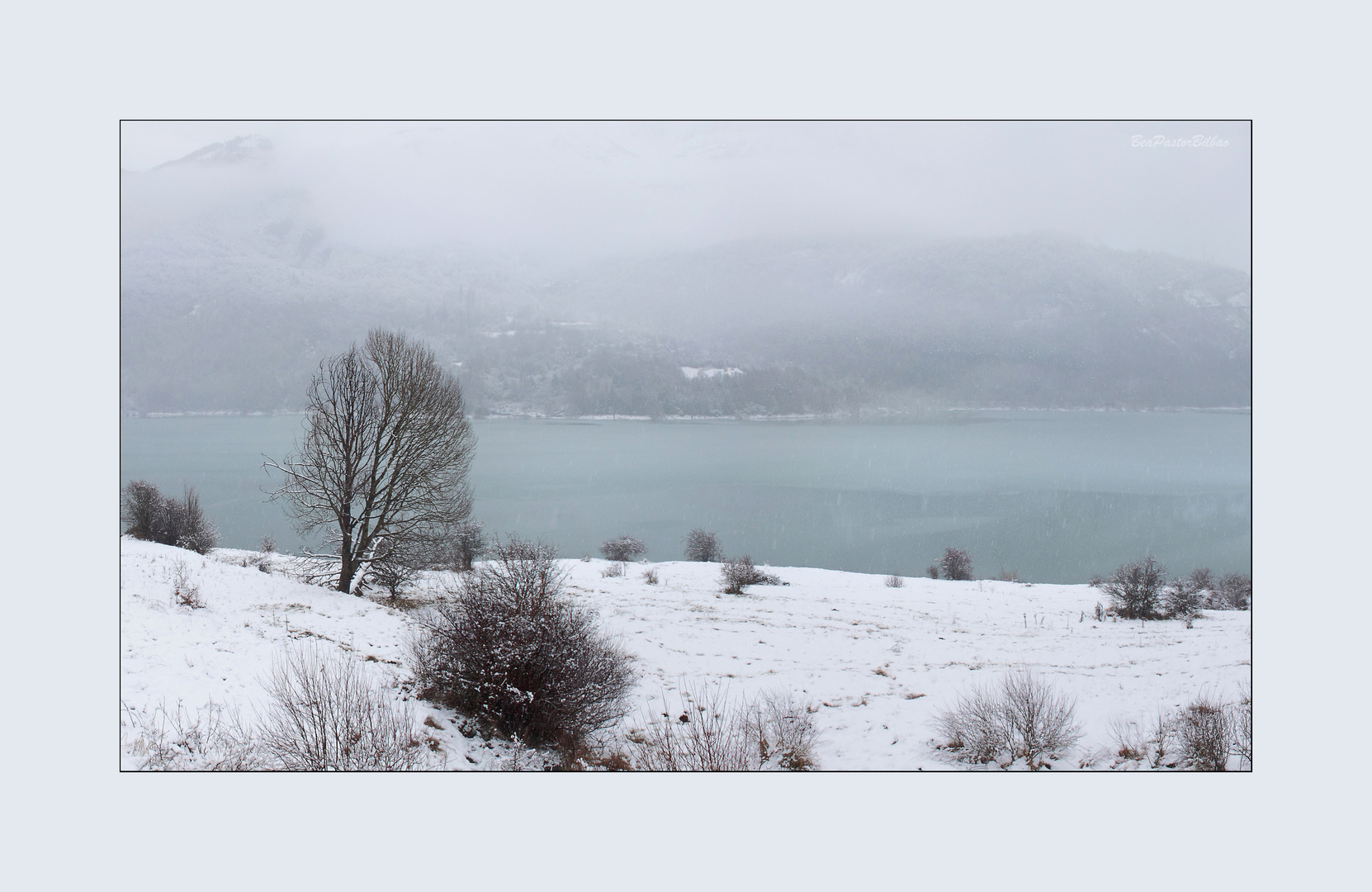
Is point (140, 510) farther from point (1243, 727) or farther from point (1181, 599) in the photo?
point (1181, 599)

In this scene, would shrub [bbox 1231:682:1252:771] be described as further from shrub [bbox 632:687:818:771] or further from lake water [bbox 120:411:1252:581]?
lake water [bbox 120:411:1252:581]

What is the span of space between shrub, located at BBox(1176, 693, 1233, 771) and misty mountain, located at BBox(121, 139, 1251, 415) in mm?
4780

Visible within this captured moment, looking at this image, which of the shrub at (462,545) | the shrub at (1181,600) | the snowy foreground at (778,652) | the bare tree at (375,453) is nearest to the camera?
the snowy foreground at (778,652)

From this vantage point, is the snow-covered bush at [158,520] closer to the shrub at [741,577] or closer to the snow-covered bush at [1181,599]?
the shrub at [741,577]

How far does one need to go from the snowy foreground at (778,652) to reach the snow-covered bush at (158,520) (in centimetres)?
129

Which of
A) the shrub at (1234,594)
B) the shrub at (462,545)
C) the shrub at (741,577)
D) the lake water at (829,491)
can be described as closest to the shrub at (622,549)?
the lake water at (829,491)

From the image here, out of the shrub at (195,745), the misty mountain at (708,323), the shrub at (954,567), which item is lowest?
the shrub at (954,567)

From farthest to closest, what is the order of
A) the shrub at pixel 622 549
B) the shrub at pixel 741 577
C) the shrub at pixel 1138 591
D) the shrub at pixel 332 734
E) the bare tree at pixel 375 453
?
the shrub at pixel 622 549 → the shrub at pixel 741 577 → the shrub at pixel 1138 591 → the bare tree at pixel 375 453 → the shrub at pixel 332 734

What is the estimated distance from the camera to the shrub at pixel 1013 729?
6.81 meters

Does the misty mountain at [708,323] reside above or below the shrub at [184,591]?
above

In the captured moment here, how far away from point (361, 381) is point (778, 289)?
40625mm

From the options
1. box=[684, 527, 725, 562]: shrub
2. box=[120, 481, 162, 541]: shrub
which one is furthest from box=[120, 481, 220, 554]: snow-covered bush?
box=[684, 527, 725, 562]: shrub

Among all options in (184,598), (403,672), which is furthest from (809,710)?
(184,598)
